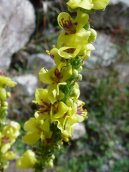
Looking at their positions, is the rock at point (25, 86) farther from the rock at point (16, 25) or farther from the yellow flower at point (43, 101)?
the yellow flower at point (43, 101)

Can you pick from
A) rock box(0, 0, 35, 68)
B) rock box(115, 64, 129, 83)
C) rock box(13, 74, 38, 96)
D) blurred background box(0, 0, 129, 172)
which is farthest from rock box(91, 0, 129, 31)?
rock box(13, 74, 38, 96)

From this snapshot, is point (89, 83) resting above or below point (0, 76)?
below

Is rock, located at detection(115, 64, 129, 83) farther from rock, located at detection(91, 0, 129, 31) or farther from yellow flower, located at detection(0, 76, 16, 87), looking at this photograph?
yellow flower, located at detection(0, 76, 16, 87)

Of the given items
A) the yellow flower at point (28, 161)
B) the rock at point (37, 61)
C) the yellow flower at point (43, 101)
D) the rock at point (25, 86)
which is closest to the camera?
the yellow flower at point (43, 101)

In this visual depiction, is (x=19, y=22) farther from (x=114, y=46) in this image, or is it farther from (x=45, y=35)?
(x=114, y=46)

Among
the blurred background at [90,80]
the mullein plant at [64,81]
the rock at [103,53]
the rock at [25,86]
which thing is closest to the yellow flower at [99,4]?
the mullein plant at [64,81]

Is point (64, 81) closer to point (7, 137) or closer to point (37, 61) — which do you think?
point (7, 137)

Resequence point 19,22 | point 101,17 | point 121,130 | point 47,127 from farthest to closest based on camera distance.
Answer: point 101,17, point 121,130, point 19,22, point 47,127

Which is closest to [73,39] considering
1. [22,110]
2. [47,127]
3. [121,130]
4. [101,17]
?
[47,127]
